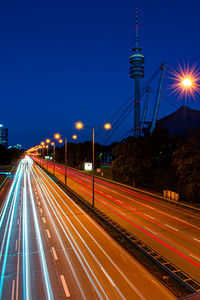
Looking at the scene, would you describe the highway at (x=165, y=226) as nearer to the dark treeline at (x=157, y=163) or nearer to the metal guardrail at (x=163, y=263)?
the metal guardrail at (x=163, y=263)

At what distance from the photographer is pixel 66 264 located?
45.7 feet

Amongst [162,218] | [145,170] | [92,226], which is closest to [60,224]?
[92,226]

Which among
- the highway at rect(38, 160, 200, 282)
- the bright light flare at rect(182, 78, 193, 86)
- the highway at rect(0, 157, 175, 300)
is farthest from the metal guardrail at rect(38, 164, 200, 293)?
the bright light flare at rect(182, 78, 193, 86)

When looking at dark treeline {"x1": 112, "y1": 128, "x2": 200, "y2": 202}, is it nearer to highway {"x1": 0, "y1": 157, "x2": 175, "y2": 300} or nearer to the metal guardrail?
the metal guardrail

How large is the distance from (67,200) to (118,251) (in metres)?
18.4

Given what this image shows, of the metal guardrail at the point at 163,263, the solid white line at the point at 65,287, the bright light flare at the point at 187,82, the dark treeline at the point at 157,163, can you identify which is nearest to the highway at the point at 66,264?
the solid white line at the point at 65,287

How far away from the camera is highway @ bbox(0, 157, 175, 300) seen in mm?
11055

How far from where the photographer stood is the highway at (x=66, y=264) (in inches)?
435

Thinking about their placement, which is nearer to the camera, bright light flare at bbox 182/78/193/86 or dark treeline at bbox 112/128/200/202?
bright light flare at bbox 182/78/193/86

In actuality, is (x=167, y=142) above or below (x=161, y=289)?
above

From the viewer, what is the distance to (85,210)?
27.8m

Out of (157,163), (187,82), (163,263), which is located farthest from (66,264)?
(157,163)

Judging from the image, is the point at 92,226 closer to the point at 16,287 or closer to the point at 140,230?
the point at 140,230

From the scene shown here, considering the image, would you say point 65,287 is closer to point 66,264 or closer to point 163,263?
point 66,264
